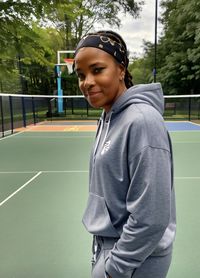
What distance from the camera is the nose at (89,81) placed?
129 centimetres

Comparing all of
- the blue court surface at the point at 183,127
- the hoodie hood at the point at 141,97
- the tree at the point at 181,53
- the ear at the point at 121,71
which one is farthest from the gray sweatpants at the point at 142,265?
the tree at the point at 181,53

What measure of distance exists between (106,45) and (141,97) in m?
0.23

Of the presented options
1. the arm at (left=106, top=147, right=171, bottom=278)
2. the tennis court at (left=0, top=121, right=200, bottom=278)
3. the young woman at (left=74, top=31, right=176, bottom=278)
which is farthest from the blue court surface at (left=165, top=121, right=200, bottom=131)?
the arm at (left=106, top=147, right=171, bottom=278)

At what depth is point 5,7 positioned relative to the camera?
8.61 ft

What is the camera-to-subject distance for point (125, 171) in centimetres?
120

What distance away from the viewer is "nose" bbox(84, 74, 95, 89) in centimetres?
129

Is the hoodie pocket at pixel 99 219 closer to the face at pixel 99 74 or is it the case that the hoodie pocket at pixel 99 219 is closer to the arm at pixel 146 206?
Answer: the arm at pixel 146 206

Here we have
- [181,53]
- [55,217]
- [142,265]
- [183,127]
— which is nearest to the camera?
[142,265]

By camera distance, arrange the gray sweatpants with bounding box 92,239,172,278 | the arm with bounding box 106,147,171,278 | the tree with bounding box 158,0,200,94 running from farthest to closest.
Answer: the tree with bounding box 158,0,200,94, the gray sweatpants with bounding box 92,239,172,278, the arm with bounding box 106,147,171,278

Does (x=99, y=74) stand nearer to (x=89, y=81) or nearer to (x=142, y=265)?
(x=89, y=81)

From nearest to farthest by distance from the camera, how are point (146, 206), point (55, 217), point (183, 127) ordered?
point (146, 206) < point (55, 217) < point (183, 127)

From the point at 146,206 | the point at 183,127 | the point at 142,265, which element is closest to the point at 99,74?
the point at 146,206

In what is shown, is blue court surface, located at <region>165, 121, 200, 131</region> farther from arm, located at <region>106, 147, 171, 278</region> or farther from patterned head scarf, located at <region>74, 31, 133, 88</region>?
arm, located at <region>106, 147, 171, 278</region>

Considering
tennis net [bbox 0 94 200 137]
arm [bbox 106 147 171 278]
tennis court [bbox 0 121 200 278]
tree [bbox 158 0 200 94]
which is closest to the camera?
arm [bbox 106 147 171 278]
